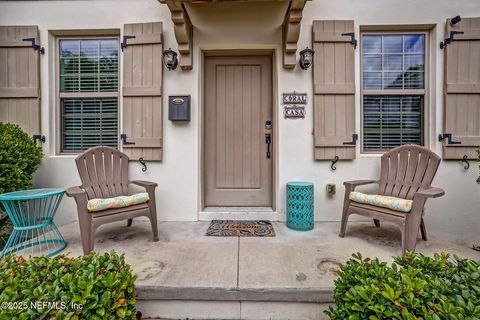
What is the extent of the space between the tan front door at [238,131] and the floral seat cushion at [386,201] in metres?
1.09

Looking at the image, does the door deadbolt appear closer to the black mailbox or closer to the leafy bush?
the black mailbox

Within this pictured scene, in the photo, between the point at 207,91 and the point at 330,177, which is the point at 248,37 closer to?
the point at 207,91

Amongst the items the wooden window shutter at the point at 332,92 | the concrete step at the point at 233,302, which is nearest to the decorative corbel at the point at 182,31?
the wooden window shutter at the point at 332,92

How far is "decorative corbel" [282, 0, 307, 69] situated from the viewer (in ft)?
7.61

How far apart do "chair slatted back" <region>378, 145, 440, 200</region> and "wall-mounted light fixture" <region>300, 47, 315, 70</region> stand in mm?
1338

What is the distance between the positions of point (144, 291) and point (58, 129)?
254cm

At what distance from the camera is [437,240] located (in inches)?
91.4

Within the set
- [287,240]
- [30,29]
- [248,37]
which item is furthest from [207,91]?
[30,29]

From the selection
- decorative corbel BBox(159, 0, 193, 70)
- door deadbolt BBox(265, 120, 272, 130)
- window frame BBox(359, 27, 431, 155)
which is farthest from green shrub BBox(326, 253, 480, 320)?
decorative corbel BBox(159, 0, 193, 70)

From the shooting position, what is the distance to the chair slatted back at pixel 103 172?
88.3 inches

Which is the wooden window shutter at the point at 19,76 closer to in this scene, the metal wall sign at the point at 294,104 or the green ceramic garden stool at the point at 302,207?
the metal wall sign at the point at 294,104

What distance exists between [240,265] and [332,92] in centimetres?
215

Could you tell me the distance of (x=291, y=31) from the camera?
2.48 metres

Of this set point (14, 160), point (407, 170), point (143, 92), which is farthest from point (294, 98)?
point (14, 160)
